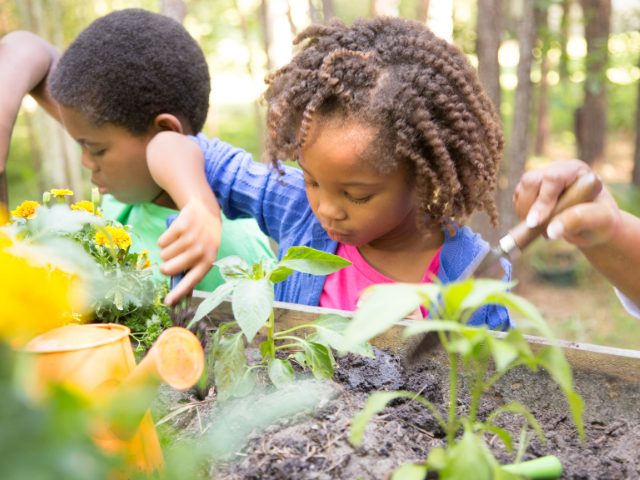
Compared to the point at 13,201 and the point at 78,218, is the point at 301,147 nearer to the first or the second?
the point at 78,218

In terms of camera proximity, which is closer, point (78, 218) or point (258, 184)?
point (78, 218)

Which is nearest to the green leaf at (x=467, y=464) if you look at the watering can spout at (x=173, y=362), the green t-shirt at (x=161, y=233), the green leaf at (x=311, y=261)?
the watering can spout at (x=173, y=362)

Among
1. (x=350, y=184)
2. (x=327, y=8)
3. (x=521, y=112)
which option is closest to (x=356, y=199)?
(x=350, y=184)

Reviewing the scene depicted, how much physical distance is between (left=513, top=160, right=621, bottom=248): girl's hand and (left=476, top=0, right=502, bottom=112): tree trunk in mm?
2147

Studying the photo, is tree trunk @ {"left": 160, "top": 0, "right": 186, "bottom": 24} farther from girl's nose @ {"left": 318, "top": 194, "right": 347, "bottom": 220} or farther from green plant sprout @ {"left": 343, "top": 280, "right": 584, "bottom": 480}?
green plant sprout @ {"left": 343, "top": 280, "right": 584, "bottom": 480}

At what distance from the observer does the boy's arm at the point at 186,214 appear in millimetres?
1020

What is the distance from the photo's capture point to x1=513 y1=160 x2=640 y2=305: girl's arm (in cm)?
93

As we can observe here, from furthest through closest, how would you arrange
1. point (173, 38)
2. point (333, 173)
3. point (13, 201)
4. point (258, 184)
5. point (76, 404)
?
1. point (13, 201)
2. point (173, 38)
3. point (258, 184)
4. point (333, 173)
5. point (76, 404)

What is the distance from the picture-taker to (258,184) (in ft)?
5.02

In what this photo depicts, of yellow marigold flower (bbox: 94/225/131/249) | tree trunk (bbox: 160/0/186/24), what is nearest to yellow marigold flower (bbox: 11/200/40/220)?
yellow marigold flower (bbox: 94/225/131/249)

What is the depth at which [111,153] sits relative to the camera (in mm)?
1589

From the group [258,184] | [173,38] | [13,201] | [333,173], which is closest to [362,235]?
[333,173]

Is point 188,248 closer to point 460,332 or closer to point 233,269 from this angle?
point 233,269

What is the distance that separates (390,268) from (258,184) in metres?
0.49
